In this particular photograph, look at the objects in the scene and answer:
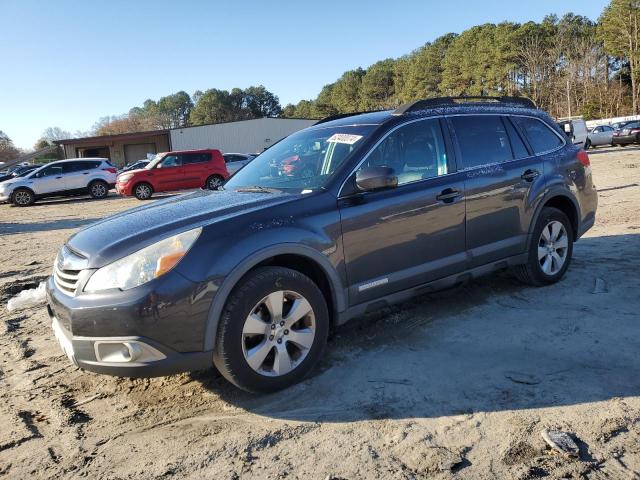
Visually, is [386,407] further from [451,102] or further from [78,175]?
[78,175]

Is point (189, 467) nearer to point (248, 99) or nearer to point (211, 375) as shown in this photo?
point (211, 375)

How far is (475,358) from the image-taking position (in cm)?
362

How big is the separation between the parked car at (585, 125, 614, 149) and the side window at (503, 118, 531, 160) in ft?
109

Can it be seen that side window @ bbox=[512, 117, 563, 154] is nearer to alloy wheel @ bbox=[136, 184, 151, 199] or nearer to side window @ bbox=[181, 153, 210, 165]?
side window @ bbox=[181, 153, 210, 165]

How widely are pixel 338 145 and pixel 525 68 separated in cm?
6886

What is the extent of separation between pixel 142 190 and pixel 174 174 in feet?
4.46

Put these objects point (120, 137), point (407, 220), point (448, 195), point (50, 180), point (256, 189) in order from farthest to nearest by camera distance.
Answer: point (120, 137)
point (50, 180)
point (448, 195)
point (256, 189)
point (407, 220)

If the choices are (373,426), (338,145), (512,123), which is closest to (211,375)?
(373,426)

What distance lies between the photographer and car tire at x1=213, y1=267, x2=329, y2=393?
301cm

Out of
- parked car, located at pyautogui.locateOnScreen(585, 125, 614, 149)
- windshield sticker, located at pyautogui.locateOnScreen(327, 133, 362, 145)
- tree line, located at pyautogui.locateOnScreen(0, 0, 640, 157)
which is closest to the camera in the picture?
windshield sticker, located at pyautogui.locateOnScreen(327, 133, 362, 145)

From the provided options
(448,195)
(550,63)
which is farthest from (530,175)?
(550,63)

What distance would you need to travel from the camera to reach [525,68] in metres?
64.8

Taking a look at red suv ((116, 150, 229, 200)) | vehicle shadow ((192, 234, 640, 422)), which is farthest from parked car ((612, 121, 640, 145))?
vehicle shadow ((192, 234, 640, 422))

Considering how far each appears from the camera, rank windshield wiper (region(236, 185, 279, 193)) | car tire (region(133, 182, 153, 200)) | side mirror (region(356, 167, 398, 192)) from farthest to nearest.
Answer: car tire (region(133, 182, 153, 200)), windshield wiper (region(236, 185, 279, 193)), side mirror (region(356, 167, 398, 192))
